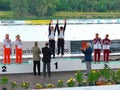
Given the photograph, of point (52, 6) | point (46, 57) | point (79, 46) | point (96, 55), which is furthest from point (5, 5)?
point (46, 57)

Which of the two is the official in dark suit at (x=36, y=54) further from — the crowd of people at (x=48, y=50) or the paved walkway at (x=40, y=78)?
the paved walkway at (x=40, y=78)

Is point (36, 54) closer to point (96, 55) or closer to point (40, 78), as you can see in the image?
point (40, 78)

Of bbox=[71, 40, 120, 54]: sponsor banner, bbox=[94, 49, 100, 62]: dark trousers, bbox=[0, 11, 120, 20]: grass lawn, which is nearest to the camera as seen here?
bbox=[94, 49, 100, 62]: dark trousers

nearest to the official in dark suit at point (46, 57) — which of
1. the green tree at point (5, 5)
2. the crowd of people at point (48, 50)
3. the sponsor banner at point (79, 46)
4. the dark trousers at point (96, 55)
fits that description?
the crowd of people at point (48, 50)

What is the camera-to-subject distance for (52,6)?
2315 inches

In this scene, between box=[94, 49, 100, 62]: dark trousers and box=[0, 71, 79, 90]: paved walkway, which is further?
box=[94, 49, 100, 62]: dark trousers

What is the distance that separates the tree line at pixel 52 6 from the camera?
184 ft

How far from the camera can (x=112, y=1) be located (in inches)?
2341

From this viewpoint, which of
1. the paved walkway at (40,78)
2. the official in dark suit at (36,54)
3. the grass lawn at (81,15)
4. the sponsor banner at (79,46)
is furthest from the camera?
the grass lawn at (81,15)

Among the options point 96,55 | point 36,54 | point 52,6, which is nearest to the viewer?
point 36,54

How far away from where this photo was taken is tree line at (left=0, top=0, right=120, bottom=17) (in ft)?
184

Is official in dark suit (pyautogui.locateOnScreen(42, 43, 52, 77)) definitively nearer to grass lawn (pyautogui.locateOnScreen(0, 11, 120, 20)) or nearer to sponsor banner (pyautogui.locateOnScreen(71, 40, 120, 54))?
sponsor banner (pyautogui.locateOnScreen(71, 40, 120, 54))

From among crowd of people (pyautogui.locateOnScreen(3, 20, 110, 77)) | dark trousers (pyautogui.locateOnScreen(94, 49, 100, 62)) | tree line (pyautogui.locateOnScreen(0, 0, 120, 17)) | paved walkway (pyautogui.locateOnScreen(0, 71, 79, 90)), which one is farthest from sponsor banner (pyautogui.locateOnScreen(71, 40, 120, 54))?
tree line (pyautogui.locateOnScreen(0, 0, 120, 17))

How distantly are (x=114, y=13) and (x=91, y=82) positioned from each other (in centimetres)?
4724
